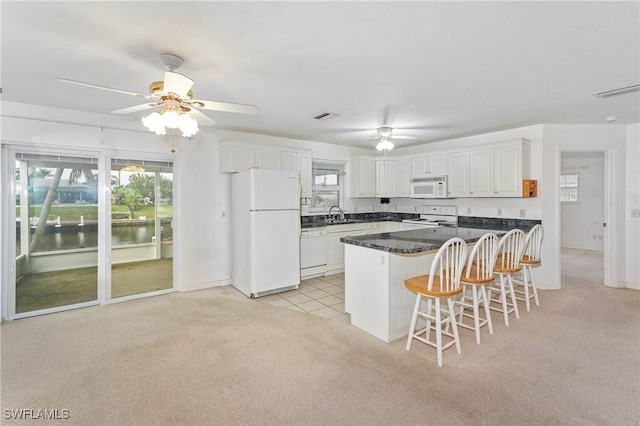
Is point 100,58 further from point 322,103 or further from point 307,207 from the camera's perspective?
point 307,207

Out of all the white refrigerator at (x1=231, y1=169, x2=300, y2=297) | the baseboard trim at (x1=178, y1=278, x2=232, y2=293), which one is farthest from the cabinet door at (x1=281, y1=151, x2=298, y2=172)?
the baseboard trim at (x1=178, y1=278, x2=232, y2=293)

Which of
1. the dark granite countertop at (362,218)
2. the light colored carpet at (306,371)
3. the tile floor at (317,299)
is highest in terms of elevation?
the dark granite countertop at (362,218)

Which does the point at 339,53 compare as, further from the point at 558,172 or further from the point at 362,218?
the point at 362,218

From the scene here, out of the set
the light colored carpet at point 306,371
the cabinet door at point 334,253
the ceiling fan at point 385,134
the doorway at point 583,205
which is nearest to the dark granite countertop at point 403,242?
the light colored carpet at point 306,371

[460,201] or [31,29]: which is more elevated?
[31,29]

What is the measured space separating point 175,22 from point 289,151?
3193mm

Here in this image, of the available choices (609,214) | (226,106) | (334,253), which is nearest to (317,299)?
(334,253)

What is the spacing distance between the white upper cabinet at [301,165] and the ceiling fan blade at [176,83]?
2.94m

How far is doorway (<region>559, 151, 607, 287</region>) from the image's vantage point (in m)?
6.92

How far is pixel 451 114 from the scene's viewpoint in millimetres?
3830

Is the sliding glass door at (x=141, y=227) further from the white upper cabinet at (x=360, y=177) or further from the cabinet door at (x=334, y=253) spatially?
the white upper cabinet at (x=360, y=177)

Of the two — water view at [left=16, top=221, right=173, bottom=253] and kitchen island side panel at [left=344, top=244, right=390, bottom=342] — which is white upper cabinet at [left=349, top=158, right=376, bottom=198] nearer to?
kitchen island side panel at [left=344, top=244, right=390, bottom=342]

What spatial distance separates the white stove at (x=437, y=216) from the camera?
5496mm

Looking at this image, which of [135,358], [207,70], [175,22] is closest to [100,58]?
[207,70]
